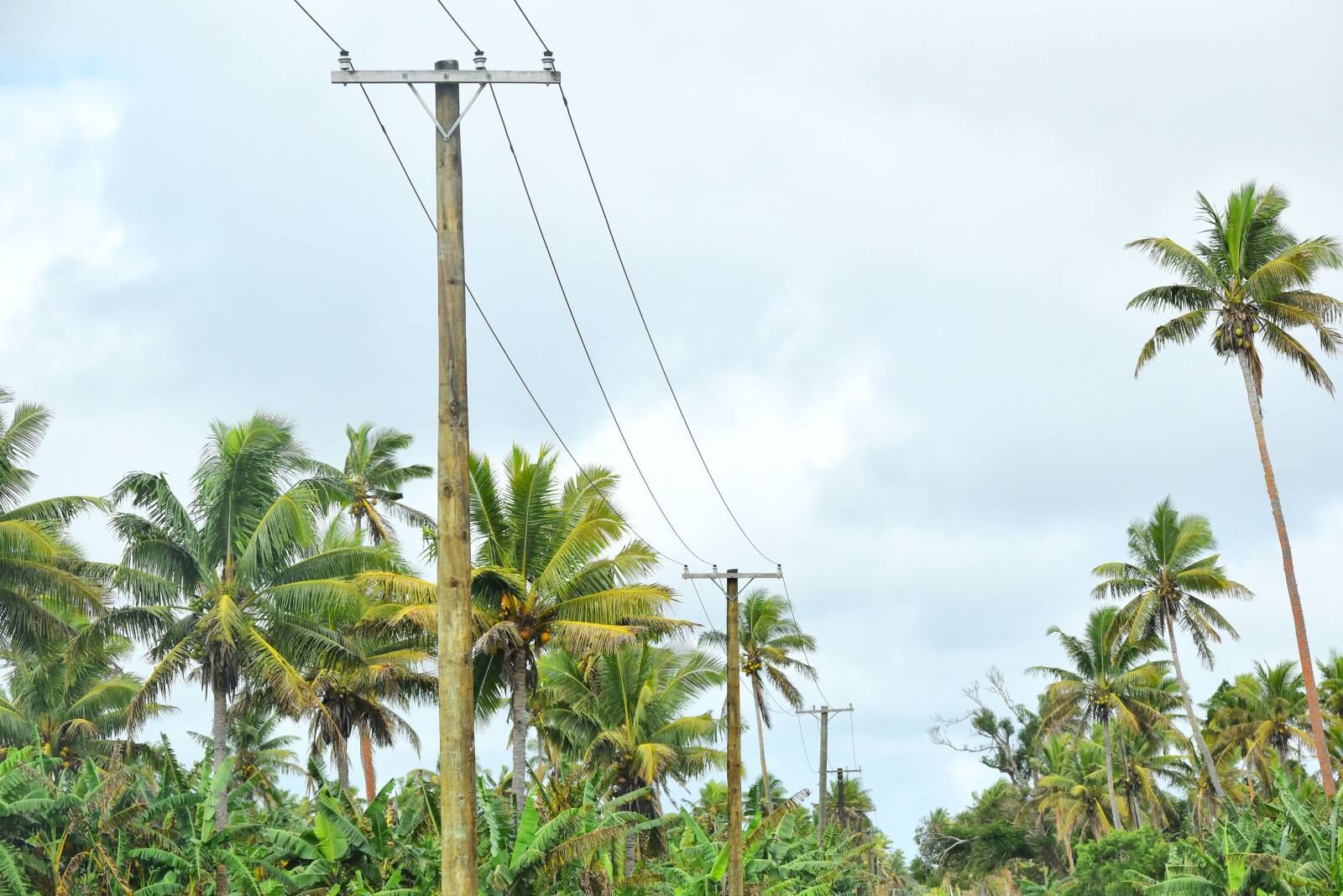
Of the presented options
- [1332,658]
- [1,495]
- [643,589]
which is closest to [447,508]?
[643,589]

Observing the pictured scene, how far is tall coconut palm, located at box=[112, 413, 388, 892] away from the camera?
28703 millimetres

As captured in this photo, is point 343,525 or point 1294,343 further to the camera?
point 343,525

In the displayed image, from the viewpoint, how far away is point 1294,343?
128ft

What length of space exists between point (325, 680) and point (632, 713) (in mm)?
9110

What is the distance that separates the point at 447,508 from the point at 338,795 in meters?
15.0

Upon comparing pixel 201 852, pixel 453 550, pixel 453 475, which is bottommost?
pixel 201 852

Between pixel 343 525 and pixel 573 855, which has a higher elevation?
pixel 343 525

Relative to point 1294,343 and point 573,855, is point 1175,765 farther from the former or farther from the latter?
point 573,855

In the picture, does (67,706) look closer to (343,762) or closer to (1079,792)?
(343,762)

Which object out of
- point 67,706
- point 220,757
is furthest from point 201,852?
point 67,706

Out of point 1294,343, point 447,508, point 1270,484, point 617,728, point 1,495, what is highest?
point 1294,343

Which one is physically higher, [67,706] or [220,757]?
[67,706]

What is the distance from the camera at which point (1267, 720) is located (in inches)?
2239

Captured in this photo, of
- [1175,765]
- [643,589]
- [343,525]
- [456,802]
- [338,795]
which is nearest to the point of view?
[456,802]
